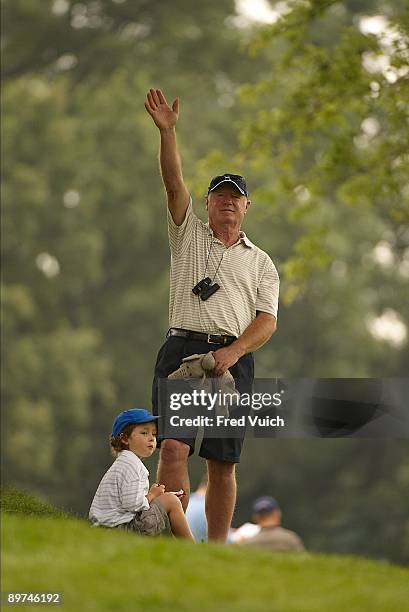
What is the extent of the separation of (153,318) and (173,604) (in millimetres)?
34206

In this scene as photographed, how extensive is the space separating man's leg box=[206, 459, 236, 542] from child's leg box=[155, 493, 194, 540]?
0.43 metres

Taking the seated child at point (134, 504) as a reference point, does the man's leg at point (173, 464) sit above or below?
above

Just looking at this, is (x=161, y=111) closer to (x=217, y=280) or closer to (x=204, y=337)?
(x=217, y=280)

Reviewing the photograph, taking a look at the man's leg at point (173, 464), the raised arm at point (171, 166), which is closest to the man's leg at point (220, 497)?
the man's leg at point (173, 464)

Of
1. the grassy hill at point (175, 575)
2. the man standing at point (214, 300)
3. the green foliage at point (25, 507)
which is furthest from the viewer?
the green foliage at point (25, 507)

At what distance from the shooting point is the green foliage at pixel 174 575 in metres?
5.92

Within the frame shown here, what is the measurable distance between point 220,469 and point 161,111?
6.56ft

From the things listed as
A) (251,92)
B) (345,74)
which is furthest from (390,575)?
(251,92)

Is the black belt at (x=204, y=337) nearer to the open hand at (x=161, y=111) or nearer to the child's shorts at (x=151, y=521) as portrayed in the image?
the child's shorts at (x=151, y=521)

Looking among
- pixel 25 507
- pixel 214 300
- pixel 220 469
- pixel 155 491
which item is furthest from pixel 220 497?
pixel 25 507

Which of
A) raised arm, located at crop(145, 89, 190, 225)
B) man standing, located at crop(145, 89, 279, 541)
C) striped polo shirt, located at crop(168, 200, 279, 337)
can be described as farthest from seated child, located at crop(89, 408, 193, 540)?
raised arm, located at crop(145, 89, 190, 225)

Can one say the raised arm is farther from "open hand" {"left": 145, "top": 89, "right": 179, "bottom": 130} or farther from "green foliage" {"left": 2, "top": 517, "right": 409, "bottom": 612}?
"green foliage" {"left": 2, "top": 517, "right": 409, "bottom": 612}

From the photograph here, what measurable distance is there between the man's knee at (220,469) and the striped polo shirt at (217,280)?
0.70m

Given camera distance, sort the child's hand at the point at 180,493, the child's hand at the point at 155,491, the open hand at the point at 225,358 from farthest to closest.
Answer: the child's hand at the point at 180,493, the open hand at the point at 225,358, the child's hand at the point at 155,491
